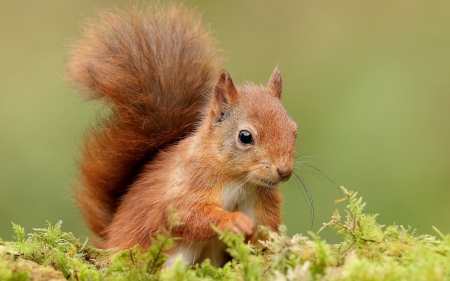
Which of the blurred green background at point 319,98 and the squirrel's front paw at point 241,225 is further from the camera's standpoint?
the blurred green background at point 319,98

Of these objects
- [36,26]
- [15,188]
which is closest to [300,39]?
[36,26]

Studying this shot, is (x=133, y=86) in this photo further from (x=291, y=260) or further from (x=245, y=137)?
(x=291, y=260)

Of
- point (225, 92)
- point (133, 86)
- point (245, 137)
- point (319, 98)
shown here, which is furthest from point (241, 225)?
point (319, 98)

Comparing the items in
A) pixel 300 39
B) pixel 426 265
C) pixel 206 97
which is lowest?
pixel 426 265

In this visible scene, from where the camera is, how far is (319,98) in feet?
15.9

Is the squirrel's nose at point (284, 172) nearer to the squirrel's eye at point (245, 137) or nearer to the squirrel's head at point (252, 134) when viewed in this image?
the squirrel's head at point (252, 134)

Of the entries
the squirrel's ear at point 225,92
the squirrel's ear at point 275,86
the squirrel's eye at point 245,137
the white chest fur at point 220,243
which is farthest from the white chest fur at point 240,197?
the squirrel's ear at point 275,86

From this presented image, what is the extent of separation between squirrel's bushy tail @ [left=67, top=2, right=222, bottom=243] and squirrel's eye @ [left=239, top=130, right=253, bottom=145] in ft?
1.55

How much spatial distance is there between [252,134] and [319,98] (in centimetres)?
273

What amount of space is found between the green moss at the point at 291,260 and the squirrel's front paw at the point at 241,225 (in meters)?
0.22

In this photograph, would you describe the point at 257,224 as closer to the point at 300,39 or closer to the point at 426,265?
the point at 426,265

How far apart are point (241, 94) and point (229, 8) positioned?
3792 mm

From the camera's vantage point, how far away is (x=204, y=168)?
2.24 meters

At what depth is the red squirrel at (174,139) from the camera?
2.17m
